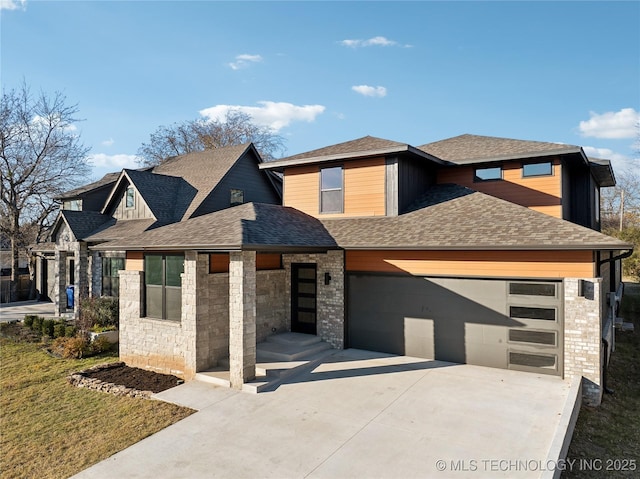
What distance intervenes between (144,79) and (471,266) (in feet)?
41.1

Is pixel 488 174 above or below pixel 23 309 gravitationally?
above

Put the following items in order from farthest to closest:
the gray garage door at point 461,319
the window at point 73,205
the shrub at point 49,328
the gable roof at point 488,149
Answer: the window at point 73,205, the shrub at point 49,328, the gable roof at point 488,149, the gray garage door at point 461,319

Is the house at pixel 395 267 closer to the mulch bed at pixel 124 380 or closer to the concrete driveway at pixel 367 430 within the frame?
the mulch bed at pixel 124 380

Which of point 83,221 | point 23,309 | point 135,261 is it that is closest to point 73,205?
point 83,221

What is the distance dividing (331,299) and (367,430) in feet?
16.8

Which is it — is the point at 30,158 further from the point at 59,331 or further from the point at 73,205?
the point at 59,331

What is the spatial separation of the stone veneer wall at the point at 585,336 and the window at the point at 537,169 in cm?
527

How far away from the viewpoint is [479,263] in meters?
9.27

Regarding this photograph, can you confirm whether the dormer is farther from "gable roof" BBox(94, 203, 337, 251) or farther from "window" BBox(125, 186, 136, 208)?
"window" BBox(125, 186, 136, 208)

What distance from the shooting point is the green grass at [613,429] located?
5922mm

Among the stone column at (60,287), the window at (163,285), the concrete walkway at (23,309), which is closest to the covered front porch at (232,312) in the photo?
the window at (163,285)

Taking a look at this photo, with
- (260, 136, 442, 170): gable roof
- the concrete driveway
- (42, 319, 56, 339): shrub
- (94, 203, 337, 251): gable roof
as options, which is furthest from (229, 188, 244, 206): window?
the concrete driveway

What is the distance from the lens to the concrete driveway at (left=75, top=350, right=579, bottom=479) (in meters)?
5.27

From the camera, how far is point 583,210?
13.8 meters
